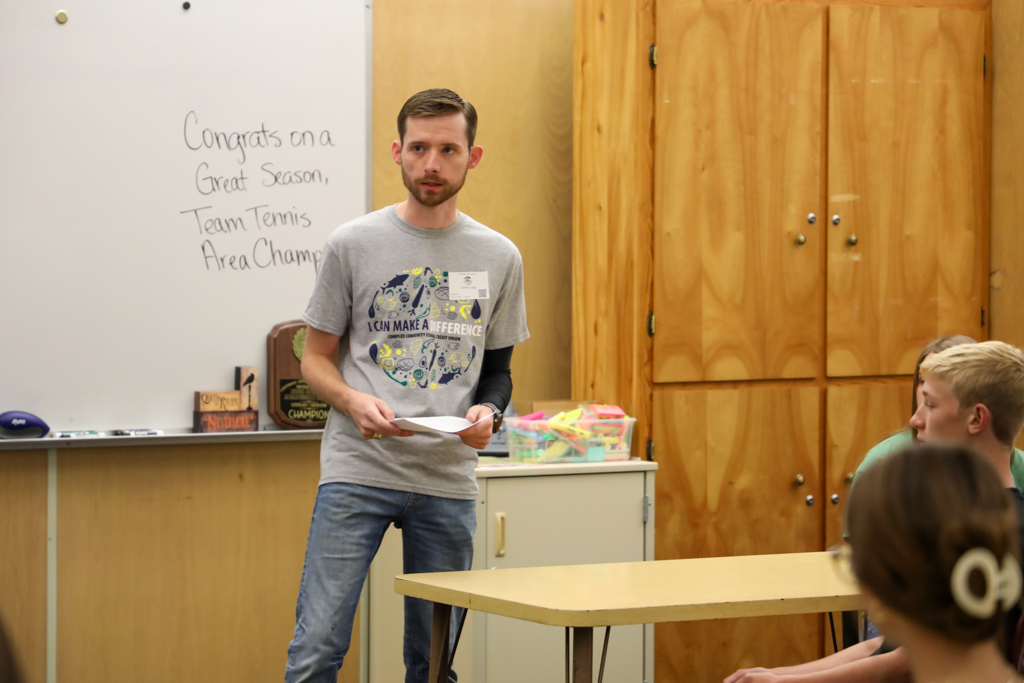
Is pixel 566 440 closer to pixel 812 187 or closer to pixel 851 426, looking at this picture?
pixel 851 426

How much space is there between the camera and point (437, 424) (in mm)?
1675

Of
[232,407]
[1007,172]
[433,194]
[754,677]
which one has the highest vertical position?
[1007,172]

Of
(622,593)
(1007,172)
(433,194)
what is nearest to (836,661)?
(622,593)

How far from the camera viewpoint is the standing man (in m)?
1.73

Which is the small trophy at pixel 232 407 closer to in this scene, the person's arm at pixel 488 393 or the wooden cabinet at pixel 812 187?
the person's arm at pixel 488 393

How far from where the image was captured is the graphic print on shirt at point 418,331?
1.79 metres

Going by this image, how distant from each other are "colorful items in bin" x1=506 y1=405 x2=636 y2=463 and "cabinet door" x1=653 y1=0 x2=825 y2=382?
0.24 metres

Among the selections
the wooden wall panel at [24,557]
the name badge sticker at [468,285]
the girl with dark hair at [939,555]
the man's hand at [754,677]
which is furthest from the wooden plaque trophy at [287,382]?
the girl with dark hair at [939,555]

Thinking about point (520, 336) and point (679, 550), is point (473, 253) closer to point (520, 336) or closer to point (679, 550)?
point (520, 336)

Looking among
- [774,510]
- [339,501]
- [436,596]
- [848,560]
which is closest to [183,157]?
[339,501]

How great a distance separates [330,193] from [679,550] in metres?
1.57

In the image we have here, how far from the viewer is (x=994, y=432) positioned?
1586 millimetres

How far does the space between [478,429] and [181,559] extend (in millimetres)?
1444

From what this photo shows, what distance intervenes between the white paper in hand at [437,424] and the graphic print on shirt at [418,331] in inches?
4.4
